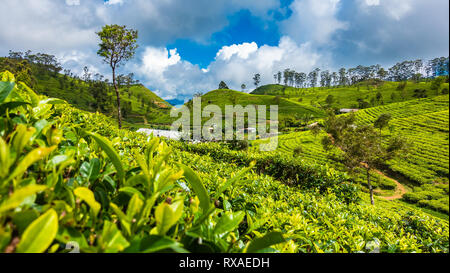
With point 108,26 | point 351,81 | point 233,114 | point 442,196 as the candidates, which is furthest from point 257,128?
point 351,81

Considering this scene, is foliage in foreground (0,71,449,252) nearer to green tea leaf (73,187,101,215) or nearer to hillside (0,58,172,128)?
green tea leaf (73,187,101,215)

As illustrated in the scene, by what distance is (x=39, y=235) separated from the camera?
1.52 ft

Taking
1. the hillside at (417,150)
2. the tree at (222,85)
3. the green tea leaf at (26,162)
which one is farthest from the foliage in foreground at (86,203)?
the tree at (222,85)

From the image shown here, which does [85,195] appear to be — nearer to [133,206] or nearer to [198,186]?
[133,206]

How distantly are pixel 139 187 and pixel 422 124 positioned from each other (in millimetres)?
56327

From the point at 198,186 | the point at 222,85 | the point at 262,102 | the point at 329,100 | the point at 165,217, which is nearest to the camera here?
the point at 165,217

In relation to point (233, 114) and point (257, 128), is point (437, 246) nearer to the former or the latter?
point (257, 128)

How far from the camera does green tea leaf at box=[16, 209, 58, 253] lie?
1.49 feet

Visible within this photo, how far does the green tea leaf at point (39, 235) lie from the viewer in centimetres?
45

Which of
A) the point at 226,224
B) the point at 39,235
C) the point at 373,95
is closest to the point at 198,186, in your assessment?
the point at 226,224

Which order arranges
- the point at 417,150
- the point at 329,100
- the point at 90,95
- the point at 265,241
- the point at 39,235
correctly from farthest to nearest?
the point at 90,95, the point at 329,100, the point at 417,150, the point at 265,241, the point at 39,235

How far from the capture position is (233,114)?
6619cm

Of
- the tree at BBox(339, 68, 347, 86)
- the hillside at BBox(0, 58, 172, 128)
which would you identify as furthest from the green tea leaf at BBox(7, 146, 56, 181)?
the tree at BBox(339, 68, 347, 86)
